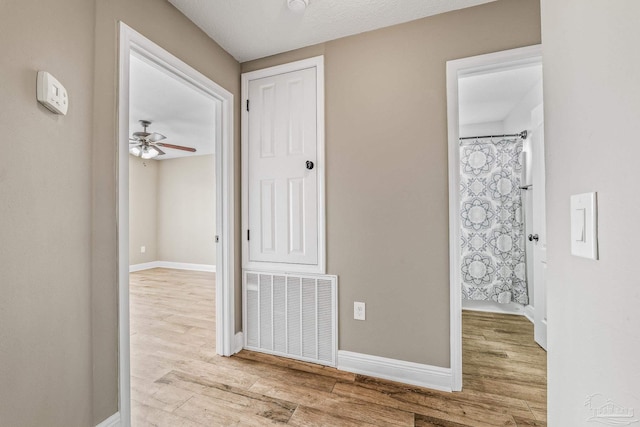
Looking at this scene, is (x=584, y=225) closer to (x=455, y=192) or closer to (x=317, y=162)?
(x=455, y=192)

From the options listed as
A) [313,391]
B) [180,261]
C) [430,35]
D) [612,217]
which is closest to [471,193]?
[430,35]

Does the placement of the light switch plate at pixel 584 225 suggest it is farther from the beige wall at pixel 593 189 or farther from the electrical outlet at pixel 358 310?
the electrical outlet at pixel 358 310

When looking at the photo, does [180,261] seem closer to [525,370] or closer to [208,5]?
[208,5]

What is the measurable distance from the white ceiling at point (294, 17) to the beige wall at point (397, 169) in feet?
0.27

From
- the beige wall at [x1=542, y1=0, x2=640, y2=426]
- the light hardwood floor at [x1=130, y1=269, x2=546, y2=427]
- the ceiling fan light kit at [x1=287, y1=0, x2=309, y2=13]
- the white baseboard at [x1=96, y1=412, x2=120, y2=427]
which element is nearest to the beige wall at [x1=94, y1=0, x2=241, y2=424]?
the white baseboard at [x1=96, y1=412, x2=120, y2=427]

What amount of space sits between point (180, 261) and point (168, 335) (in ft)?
12.8

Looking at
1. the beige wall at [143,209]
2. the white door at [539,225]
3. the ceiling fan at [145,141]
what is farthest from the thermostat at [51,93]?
the beige wall at [143,209]

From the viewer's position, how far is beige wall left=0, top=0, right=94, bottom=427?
93 cm

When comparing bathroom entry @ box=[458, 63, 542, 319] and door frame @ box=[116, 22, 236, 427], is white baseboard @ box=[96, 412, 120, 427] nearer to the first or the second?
door frame @ box=[116, 22, 236, 427]

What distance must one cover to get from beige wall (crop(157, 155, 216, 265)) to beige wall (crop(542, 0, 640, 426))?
19.0ft

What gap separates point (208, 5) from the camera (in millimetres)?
1704

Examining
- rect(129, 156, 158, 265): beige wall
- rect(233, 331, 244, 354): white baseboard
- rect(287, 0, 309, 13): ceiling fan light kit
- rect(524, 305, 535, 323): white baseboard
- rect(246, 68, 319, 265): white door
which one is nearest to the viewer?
rect(287, 0, 309, 13): ceiling fan light kit

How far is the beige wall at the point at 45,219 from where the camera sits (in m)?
0.93

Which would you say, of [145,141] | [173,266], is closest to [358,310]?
[145,141]
